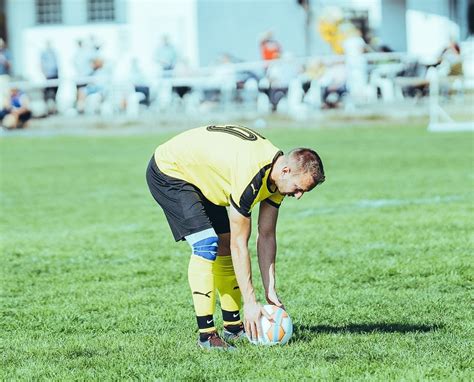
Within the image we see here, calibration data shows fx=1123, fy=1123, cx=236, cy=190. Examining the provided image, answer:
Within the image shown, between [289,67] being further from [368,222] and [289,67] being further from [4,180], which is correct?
[368,222]

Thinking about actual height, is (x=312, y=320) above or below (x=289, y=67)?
below

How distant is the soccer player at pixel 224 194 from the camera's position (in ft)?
18.9

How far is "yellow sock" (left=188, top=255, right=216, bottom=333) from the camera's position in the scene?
6.12 m

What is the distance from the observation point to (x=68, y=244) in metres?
10.8

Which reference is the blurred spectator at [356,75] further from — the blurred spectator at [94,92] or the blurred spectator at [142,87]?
the blurred spectator at [94,92]

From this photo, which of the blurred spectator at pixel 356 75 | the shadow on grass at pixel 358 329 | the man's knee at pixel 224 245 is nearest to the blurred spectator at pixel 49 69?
the blurred spectator at pixel 356 75

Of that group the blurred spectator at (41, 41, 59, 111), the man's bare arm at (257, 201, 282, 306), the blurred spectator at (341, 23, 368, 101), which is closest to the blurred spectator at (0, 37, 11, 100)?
the blurred spectator at (41, 41, 59, 111)

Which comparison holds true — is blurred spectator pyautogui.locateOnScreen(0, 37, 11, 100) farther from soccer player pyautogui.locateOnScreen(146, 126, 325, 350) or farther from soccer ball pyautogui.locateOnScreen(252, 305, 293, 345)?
soccer ball pyautogui.locateOnScreen(252, 305, 293, 345)

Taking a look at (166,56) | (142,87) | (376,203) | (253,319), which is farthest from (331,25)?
(253,319)

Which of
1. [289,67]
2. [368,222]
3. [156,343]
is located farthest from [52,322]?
[289,67]

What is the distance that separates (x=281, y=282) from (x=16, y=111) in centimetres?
1957

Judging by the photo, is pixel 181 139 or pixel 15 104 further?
pixel 15 104

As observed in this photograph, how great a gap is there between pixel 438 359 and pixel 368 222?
5.87 m

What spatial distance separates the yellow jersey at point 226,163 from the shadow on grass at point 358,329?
90cm
